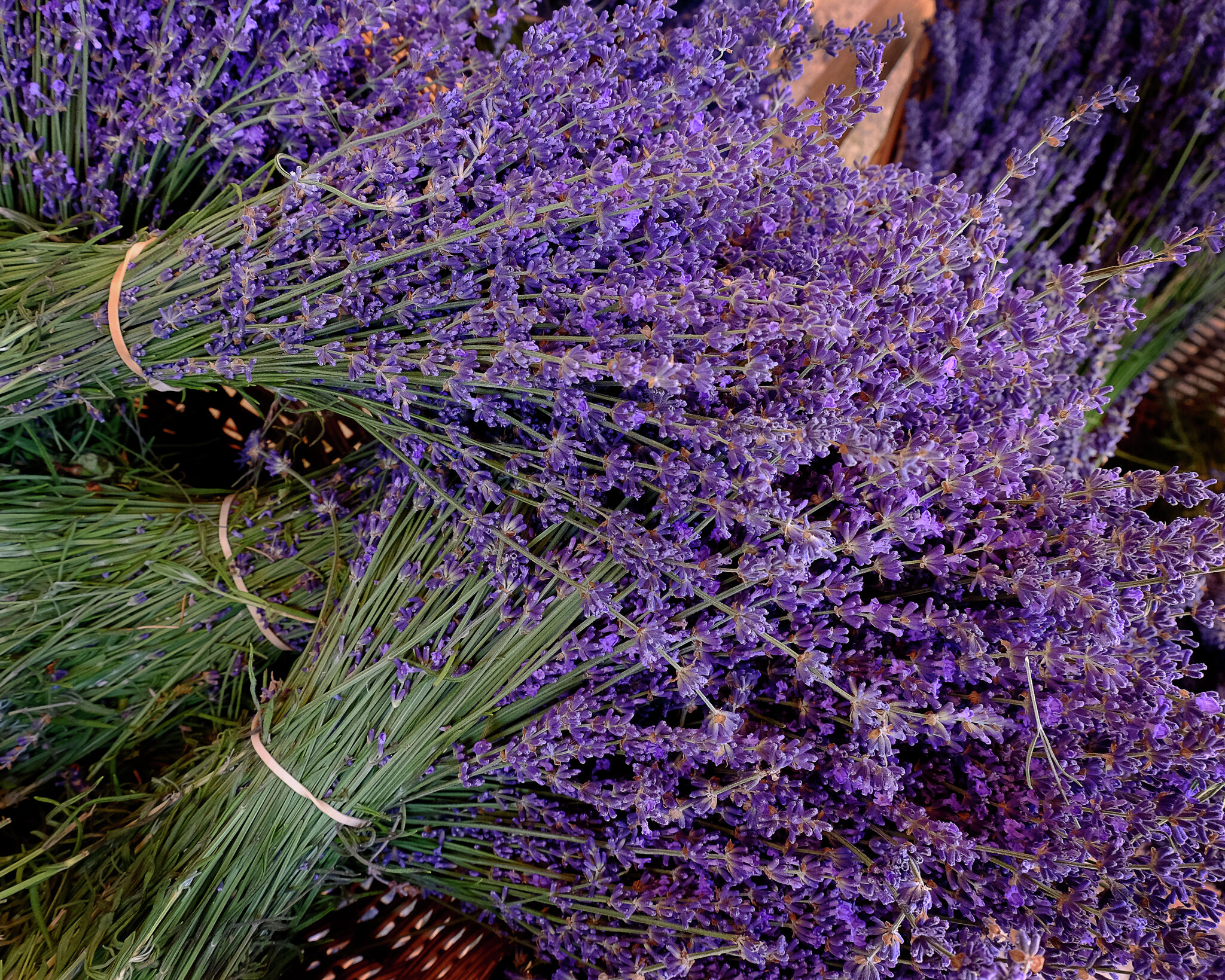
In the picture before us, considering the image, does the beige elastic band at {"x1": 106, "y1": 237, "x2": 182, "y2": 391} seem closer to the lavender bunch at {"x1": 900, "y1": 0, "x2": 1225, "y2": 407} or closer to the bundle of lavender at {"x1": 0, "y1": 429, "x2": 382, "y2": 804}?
the bundle of lavender at {"x1": 0, "y1": 429, "x2": 382, "y2": 804}

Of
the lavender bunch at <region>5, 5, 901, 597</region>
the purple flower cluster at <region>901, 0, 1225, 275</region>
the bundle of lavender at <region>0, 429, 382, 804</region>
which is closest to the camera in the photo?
the lavender bunch at <region>5, 5, 901, 597</region>

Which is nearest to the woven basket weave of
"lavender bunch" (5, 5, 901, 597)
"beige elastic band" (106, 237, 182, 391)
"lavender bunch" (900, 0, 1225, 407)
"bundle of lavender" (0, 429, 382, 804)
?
"bundle of lavender" (0, 429, 382, 804)

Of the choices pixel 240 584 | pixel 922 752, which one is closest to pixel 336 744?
pixel 240 584

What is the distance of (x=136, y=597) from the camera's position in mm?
1087

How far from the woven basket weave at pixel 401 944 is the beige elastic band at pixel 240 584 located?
40 cm

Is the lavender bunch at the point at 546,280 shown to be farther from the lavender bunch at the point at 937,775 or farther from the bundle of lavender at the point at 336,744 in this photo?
the lavender bunch at the point at 937,775

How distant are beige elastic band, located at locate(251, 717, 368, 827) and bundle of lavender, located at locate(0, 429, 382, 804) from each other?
11cm

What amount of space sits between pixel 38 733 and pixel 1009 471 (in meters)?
A: 1.22

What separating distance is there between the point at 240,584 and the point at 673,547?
1.98 ft

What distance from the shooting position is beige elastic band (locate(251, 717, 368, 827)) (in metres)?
0.94

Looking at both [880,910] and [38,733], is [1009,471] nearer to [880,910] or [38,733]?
[880,910]

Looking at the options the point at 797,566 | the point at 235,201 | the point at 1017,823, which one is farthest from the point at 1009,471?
the point at 235,201

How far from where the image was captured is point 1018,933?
0.69 m

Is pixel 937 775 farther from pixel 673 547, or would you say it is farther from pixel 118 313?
pixel 118 313
